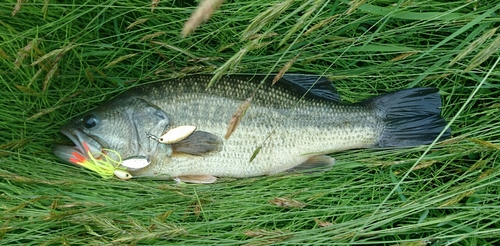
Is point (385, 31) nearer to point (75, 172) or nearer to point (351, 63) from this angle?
point (351, 63)

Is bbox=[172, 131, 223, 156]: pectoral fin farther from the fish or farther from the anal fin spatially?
the anal fin

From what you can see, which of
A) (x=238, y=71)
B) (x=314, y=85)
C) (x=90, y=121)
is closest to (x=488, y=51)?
(x=314, y=85)

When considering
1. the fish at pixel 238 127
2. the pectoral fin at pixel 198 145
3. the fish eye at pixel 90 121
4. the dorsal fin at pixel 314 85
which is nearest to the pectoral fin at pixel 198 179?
the fish at pixel 238 127

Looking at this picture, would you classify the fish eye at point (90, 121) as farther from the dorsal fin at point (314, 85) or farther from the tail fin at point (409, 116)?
the tail fin at point (409, 116)

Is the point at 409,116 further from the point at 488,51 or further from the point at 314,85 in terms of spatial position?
the point at 488,51

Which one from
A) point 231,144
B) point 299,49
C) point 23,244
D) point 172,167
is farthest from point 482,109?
point 23,244

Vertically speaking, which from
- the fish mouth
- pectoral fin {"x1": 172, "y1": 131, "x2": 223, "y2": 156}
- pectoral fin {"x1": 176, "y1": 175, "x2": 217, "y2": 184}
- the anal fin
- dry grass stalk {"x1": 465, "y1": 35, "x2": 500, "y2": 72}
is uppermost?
the fish mouth

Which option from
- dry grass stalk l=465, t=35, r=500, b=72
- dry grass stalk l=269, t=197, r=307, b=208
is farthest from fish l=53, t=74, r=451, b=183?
dry grass stalk l=465, t=35, r=500, b=72
